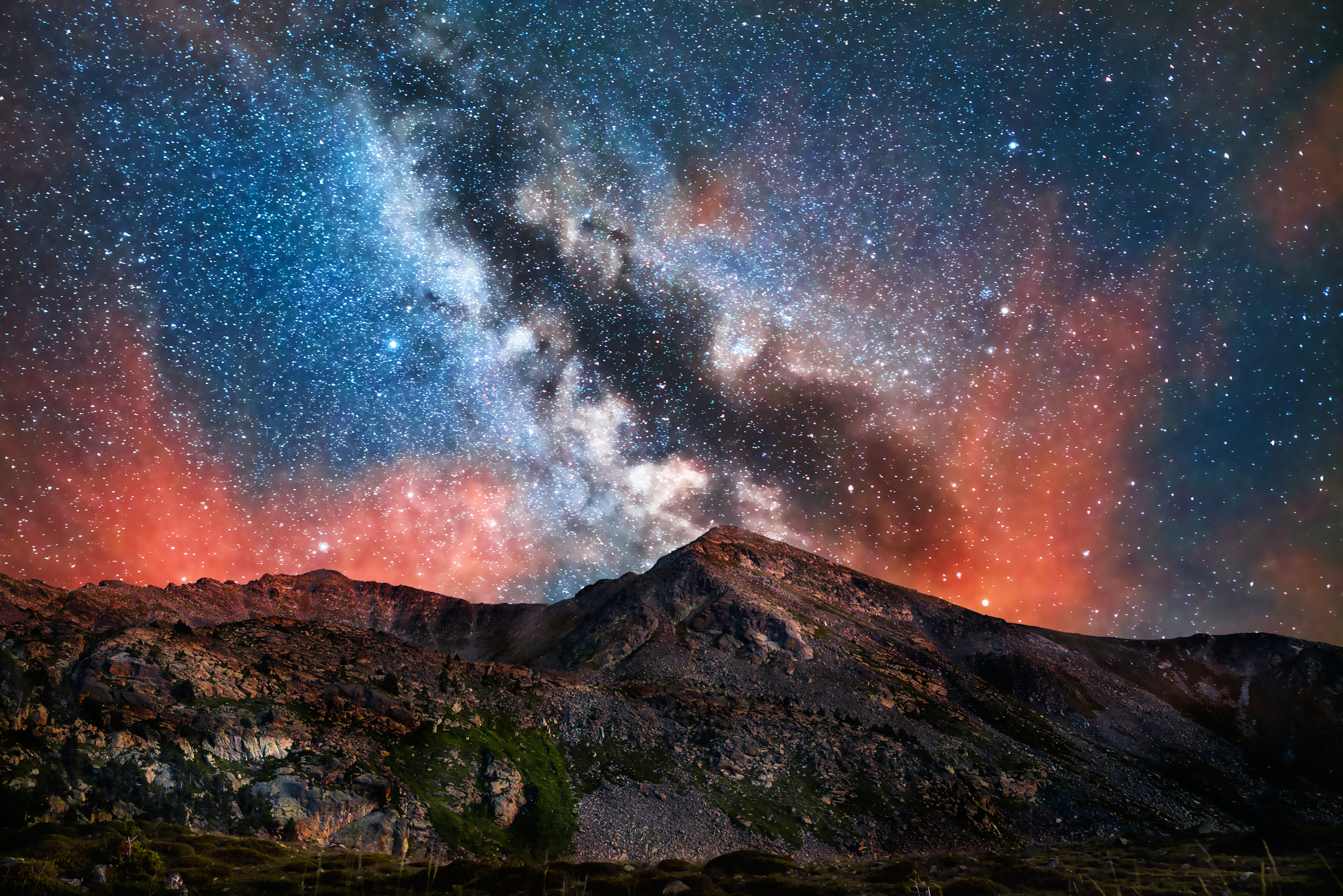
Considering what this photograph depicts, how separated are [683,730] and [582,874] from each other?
5479 centimetres

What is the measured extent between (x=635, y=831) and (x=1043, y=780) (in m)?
64.2

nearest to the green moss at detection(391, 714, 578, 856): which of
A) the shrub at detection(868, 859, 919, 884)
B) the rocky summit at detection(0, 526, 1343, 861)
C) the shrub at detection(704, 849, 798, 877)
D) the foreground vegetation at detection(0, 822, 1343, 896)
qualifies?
the rocky summit at detection(0, 526, 1343, 861)

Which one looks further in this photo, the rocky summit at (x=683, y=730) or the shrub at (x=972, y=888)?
the rocky summit at (x=683, y=730)

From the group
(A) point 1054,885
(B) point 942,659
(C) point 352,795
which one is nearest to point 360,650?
(C) point 352,795

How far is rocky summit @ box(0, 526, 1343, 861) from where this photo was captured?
47.3 metres

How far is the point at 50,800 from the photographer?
3816 centimetres

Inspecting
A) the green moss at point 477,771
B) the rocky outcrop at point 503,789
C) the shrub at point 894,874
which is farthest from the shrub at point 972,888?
the rocky outcrop at point 503,789

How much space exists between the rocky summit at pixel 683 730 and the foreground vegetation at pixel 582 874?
12528 millimetres

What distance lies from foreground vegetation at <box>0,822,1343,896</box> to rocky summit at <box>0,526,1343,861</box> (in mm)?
12528

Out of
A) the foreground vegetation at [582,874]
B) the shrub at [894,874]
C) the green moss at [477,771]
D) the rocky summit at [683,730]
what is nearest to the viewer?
the foreground vegetation at [582,874]

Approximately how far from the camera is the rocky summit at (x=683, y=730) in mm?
47312

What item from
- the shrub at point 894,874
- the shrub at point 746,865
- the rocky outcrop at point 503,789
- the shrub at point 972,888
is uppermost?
the shrub at point 972,888

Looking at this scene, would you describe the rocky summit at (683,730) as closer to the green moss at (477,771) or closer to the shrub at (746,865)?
the green moss at (477,771)

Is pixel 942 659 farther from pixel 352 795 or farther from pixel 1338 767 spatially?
pixel 352 795
